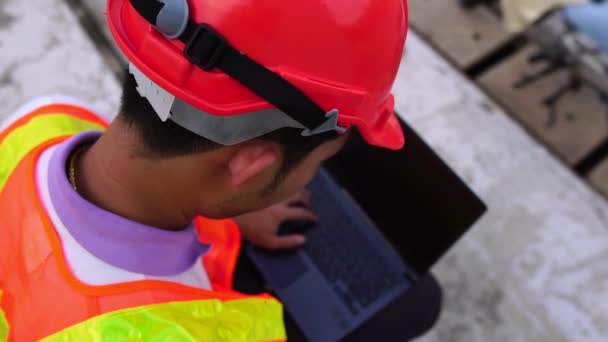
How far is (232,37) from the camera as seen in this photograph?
508mm

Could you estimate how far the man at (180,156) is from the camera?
519mm

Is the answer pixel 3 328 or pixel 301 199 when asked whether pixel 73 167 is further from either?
pixel 301 199

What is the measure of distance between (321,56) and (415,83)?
48.2 inches

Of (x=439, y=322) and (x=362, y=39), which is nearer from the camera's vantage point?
(x=362, y=39)

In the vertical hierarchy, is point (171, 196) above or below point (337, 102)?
below

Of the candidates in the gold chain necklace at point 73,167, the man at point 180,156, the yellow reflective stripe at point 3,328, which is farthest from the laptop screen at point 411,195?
the yellow reflective stripe at point 3,328

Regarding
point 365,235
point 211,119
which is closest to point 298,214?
point 365,235

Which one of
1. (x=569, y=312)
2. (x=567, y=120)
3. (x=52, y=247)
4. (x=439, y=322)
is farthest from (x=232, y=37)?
(x=567, y=120)

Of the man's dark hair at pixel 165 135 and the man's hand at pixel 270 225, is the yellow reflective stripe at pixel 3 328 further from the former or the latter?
the man's hand at pixel 270 225

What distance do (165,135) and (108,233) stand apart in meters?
0.18

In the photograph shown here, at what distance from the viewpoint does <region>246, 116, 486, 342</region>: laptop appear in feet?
3.12

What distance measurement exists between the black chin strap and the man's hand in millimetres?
456

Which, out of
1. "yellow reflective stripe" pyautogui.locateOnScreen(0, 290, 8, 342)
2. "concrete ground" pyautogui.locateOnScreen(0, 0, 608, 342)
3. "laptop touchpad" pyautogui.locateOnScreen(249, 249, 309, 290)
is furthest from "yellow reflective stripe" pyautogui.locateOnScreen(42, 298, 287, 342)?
"concrete ground" pyautogui.locateOnScreen(0, 0, 608, 342)

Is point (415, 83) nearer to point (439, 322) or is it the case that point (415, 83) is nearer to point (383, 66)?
point (439, 322)
